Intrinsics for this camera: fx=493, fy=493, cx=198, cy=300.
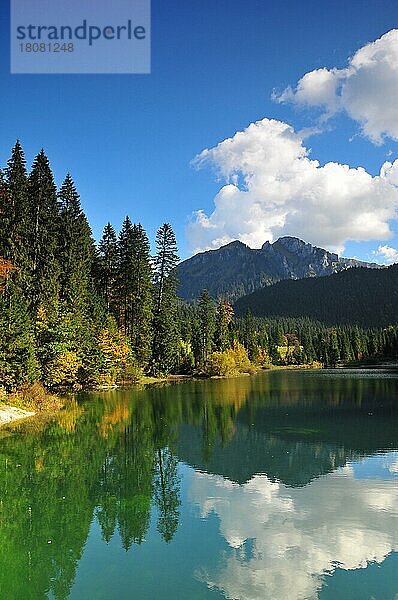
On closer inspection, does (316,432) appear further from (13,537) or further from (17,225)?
(17,225)

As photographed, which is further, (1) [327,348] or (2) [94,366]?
(1) [327,348]

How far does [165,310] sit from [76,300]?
24.6m

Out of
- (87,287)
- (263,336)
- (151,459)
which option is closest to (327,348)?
(263,336)

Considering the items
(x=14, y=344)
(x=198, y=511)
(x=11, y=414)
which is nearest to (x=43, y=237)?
(x=14, y=344)

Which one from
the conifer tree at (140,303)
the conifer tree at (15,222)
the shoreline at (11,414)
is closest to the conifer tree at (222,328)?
the conifer tree at (140,303)

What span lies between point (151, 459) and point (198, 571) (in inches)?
463

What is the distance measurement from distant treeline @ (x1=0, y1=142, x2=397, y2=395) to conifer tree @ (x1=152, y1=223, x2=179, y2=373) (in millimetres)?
159

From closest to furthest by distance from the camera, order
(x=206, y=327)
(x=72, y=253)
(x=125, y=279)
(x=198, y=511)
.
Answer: (x=198, y=511)
(x=72, y=253)
(x=125, y=279)
(x=206, y=327)

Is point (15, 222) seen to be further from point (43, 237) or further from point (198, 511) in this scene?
point (198, 511)

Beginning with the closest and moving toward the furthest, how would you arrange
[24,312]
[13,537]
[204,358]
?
[13,537] → [24,312] → [204,358]

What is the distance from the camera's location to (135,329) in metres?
68.6

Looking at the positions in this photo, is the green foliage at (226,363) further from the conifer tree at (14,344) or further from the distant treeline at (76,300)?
the conifer tree at (14,344)

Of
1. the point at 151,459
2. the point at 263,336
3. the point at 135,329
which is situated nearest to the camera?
the point at 151,459

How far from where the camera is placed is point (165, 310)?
2960 inches
